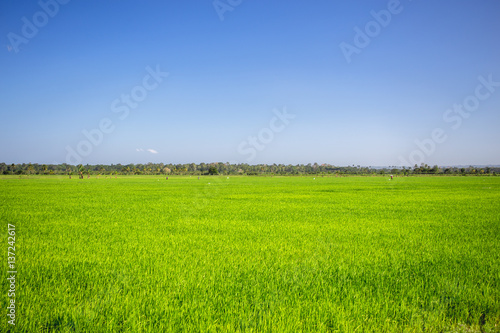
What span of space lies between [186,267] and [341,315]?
3.54m

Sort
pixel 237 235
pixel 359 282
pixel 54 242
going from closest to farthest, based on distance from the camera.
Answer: pixel 359 282 < pixel 54 242 < pixel 237 235

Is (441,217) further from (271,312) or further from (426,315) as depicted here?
(271,312)

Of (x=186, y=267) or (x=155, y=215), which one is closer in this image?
(x=186, y=267)

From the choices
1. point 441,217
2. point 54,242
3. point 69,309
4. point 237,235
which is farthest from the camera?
point 441,217

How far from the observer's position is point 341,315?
161 inches

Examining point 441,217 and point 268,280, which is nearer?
point 268,280

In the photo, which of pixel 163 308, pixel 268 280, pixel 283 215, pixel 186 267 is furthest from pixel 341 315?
pixel 283 215

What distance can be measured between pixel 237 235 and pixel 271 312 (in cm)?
599

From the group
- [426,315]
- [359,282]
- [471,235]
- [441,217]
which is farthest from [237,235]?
[441,217]

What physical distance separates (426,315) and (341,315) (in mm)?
1358

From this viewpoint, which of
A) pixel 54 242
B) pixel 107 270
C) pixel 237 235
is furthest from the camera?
pixel 237 235

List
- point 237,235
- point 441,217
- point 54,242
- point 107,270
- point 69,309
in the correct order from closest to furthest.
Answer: point 69,309, point 107,270, point 54,242, point 237,235, point 441,217

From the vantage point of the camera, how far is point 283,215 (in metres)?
15.5

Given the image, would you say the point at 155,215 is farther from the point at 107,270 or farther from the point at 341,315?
the point at 341,315
